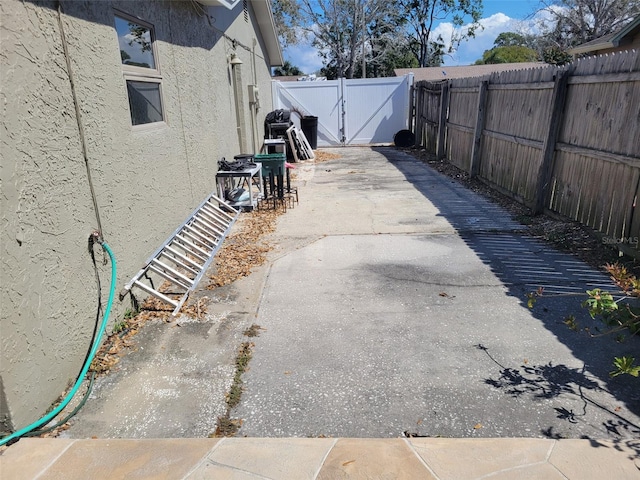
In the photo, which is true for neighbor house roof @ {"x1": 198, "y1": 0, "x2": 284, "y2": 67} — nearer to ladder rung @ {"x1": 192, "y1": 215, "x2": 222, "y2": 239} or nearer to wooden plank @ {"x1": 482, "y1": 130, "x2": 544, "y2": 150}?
wooden plank @ {"x1": 482, "y1": 130, "x2": 544, "y2": 150}

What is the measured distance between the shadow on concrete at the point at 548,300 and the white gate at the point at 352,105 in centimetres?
992

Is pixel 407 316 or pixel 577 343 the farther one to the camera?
pixel 407 316

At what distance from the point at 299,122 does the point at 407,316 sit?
1358cm

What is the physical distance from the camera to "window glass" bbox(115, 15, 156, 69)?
4383mm

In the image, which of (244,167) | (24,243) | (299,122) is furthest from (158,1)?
(299,122)

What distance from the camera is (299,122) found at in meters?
16.6

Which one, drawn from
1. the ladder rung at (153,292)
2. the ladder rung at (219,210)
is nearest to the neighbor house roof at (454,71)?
the ladder rung at (219,210)

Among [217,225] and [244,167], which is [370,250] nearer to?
[217,225]

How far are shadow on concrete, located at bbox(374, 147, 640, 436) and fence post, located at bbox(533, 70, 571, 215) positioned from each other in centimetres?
61

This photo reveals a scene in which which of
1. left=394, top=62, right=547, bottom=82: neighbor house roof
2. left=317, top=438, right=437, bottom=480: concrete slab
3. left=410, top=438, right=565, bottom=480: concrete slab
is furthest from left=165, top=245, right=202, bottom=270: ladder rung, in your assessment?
left=394, top=62, right=547, bottom=82: neighbor house roof

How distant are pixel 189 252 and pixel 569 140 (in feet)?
18.6

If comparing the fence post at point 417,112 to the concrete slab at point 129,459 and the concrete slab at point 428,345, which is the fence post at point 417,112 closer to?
the concrete slab at point 428,345

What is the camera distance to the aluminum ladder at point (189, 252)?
14.9 feet

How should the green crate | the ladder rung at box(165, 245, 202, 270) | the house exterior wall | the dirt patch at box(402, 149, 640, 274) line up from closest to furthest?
the house exterior wall → the ladder rung at box(165, 245, 202, 270) → the dirt patch at box(402, 149, 640, 274) → the green crate
